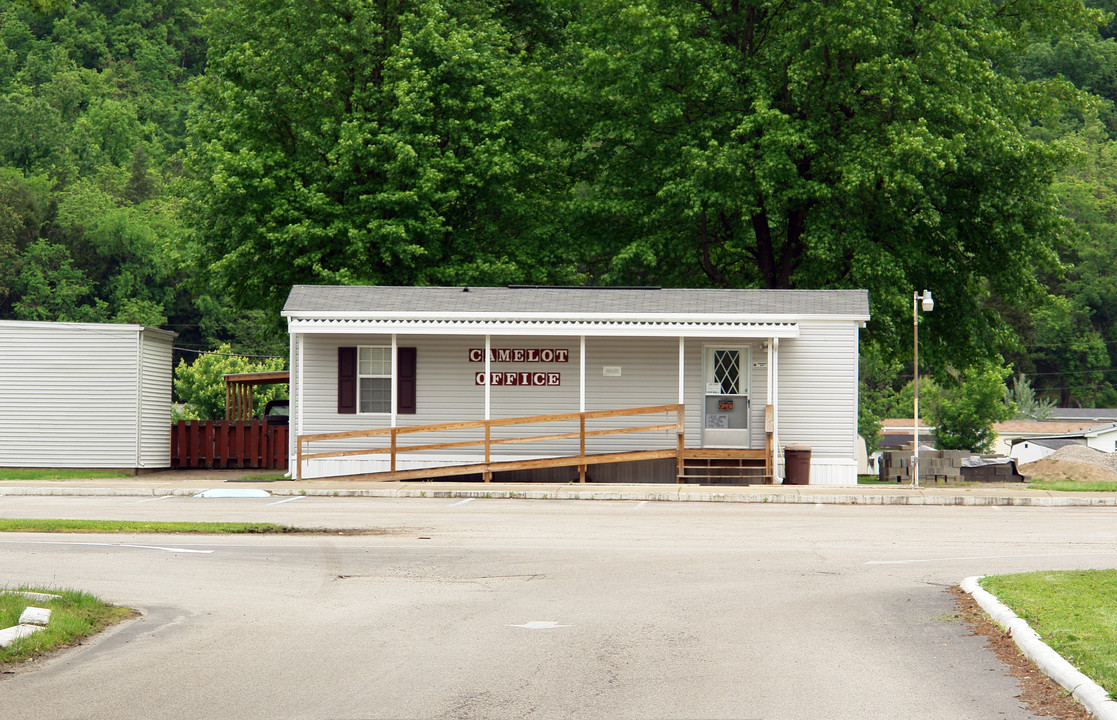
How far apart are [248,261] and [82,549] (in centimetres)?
1914

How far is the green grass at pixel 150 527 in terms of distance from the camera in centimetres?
1598

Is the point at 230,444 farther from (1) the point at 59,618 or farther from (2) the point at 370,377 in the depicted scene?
(1) the point at 59,618

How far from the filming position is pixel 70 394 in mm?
28828

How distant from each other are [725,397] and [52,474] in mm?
15195

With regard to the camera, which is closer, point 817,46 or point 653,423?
point 653,423

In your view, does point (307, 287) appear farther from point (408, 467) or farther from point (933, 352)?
point (933, 352)

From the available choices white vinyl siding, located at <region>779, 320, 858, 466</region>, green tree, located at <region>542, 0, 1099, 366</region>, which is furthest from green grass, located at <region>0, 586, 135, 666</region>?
green tree, located at <region>542, 0, 1099, 366</region>

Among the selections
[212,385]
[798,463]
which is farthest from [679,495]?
[212,385]

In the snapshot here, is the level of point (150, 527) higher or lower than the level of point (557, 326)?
lower

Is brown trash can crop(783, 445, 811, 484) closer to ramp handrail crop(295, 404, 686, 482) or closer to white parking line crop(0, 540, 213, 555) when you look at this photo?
ramp handrail crop(295, 404, 686, 482)

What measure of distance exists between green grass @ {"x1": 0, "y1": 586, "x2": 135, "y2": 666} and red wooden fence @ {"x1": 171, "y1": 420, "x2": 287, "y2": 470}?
2275 cm

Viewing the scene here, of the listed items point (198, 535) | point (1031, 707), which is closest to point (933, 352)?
point (198, 535)

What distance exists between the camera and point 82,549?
1426cm

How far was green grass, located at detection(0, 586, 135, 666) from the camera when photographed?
8.68 meters
